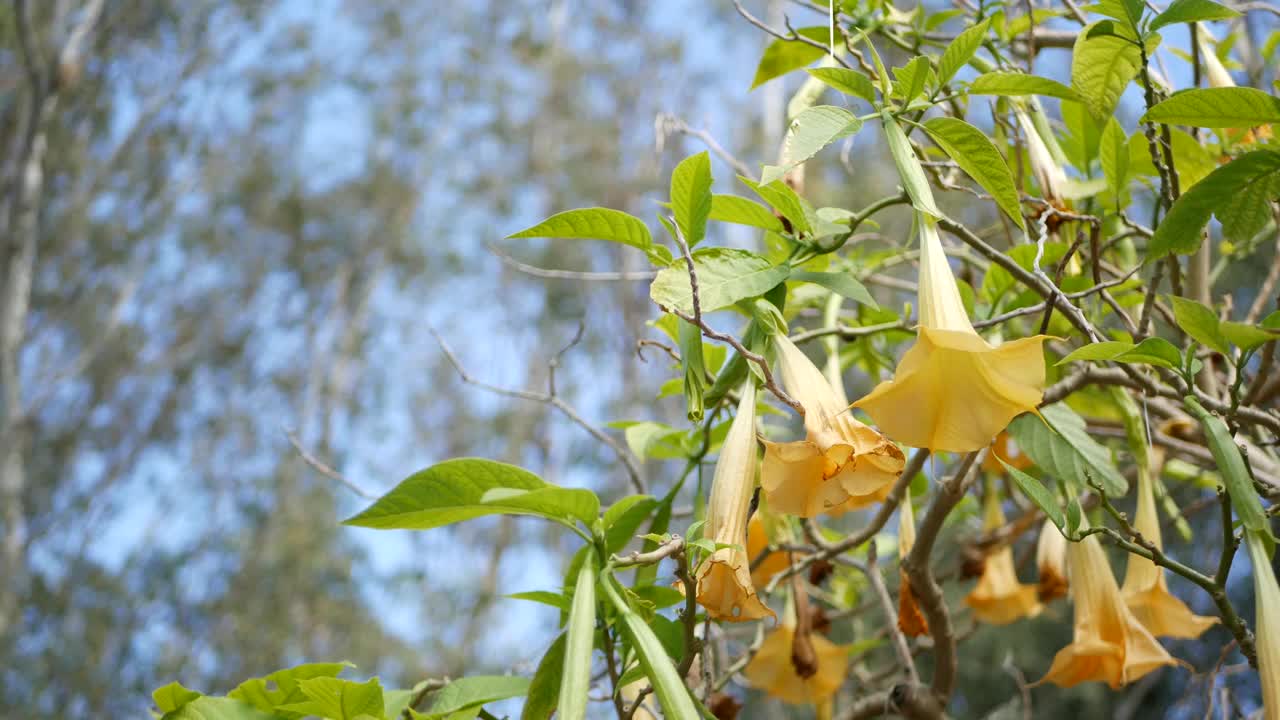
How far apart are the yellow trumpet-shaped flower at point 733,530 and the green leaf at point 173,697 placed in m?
0.21

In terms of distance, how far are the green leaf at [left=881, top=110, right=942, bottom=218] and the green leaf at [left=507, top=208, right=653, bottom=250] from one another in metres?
0.10

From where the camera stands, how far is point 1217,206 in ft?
1.49

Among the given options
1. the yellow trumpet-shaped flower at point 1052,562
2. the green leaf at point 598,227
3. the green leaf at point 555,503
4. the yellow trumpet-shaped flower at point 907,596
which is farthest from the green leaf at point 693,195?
the yellow trumpet-shaped flower at point 1052,562

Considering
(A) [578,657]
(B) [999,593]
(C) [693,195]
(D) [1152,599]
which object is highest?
(C) [693,195]

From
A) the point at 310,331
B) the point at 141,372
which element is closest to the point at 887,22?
the point at 141,372

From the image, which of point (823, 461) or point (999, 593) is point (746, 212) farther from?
point (999, 593)

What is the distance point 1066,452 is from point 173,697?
43 centimetres

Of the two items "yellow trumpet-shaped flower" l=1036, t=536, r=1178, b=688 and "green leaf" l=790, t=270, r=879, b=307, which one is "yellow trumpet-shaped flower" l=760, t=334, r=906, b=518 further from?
"yellow trumpet-shaped flower" l=1036, t=536, r=1178, b=688

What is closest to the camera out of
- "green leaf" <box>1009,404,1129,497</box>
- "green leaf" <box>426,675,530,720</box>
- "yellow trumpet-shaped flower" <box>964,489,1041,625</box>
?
"green leaf" <box>426,675,530,720</box>

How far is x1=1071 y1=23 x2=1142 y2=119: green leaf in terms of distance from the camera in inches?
19.3

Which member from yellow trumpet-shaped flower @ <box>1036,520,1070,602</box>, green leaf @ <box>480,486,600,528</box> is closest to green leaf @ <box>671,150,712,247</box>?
green leaf @ <box>480,486,600,528</box>

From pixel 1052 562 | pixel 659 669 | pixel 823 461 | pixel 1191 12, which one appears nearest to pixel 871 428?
pixel 823 461

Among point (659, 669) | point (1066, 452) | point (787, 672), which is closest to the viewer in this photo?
point (659, 669)

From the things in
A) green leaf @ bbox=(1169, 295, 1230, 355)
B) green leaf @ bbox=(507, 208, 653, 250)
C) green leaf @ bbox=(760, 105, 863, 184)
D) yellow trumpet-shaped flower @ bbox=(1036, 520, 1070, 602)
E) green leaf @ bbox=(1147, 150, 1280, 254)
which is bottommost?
yellow trumpet-shaped flower @ bbox=(1036, 520, 1070, 602)
